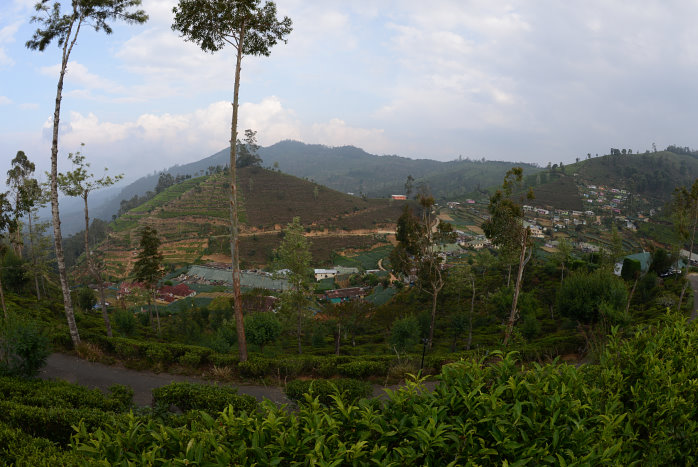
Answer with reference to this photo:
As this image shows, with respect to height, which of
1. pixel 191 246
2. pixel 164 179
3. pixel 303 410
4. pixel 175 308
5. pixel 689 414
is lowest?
pixel 175 308

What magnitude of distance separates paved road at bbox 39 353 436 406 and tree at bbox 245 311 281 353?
4.21 metres

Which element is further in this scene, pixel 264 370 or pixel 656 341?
pixel 264 370

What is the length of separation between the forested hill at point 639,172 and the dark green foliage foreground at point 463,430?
425 ft

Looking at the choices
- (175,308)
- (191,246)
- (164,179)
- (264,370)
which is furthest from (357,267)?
(164,179)

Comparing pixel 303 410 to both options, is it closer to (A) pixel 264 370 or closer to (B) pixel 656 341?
(B) pixel 656 341

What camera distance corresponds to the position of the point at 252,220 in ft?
273

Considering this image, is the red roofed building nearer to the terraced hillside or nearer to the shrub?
the terraced hillside

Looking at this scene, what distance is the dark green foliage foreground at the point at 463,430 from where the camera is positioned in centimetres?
225

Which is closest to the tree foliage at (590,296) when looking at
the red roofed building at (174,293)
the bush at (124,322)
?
the bush at (124,322)

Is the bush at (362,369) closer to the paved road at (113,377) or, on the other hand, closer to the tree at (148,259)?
the paved road at (113,377)

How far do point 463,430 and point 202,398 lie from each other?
19.1ft

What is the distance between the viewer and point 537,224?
8006 centimetres

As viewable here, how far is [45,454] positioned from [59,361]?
378 inches

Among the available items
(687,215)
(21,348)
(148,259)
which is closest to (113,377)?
(21,348)
